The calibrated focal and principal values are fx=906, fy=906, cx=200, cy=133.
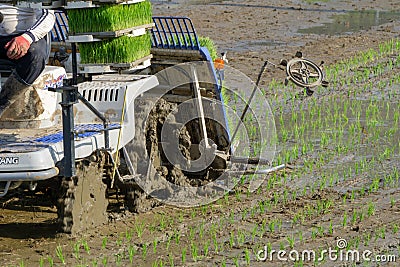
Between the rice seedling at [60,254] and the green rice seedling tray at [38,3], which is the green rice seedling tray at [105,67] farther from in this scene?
the rice seedling at [60,254]

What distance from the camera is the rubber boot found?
579 cm

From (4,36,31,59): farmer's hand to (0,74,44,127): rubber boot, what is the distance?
0.83ft

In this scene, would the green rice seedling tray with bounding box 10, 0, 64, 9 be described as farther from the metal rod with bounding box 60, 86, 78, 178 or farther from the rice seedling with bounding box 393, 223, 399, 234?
the rice seedling with bounding box 393, 223, 399, 234

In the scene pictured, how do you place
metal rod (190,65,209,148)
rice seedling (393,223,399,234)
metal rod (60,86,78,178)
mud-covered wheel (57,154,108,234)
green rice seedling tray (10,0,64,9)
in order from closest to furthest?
metal rod (60,86,78,178)
green rice seedling tray (10,0,64,9)
mud-covered wheel (57,154,108,234)
rice seedling (393,223,399,234)
metal rod (190,65,209,148)

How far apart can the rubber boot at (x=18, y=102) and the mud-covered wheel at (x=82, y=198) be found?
1.67ft

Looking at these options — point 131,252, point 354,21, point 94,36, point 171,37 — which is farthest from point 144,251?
point 354,21

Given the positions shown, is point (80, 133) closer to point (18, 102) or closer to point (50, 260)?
point (18, 102)

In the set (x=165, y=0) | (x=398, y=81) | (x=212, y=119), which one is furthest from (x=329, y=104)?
(x=165, y=0)

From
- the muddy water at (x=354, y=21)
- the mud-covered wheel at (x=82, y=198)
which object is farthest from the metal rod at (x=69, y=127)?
the muddy water at (x=354, y=21)

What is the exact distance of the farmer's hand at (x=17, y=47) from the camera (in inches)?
215

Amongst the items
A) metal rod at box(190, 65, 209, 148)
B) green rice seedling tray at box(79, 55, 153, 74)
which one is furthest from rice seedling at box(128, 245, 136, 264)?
A: metal rod at box(190, 65, 209, 148)

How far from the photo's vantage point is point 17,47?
5473 millimetres

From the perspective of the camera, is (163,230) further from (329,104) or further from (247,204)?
(329,104)

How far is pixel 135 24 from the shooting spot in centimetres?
611
